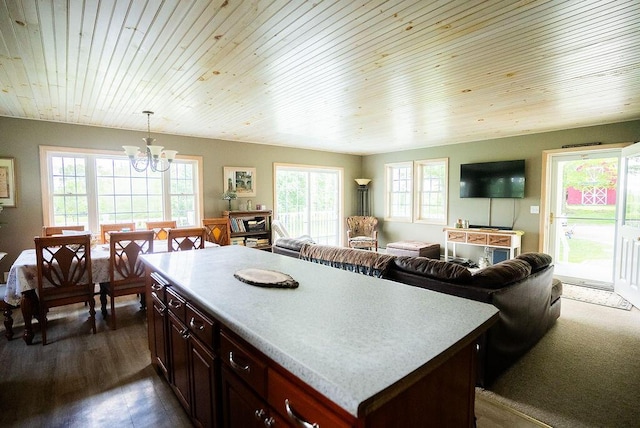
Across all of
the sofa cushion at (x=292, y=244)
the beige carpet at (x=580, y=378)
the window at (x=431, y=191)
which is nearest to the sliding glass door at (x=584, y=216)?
the beige carpet at (x=580, y=378)

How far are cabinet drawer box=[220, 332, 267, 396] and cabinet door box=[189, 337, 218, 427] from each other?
152mm

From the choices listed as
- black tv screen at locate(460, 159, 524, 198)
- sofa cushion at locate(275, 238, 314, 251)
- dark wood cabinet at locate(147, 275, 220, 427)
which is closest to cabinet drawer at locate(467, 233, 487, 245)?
black tv screen at locate(460, 159, 524, 198)

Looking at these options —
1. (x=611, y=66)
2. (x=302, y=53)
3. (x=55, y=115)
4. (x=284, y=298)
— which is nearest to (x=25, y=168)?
(x=55, y=115)

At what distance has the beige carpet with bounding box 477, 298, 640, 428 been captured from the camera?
207 centimetres

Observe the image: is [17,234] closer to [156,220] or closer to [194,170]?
[156,220]

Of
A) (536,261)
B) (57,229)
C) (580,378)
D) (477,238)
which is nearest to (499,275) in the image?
(536,261)

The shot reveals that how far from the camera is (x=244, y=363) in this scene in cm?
123

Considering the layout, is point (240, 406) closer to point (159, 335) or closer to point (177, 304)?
point (177, 304)

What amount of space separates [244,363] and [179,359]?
3.03 ft

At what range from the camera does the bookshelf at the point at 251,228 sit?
5.77 m

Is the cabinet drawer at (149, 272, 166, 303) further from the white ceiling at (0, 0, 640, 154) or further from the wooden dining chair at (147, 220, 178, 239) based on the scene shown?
the wooden dining chair at (147, 220, 178, 239)

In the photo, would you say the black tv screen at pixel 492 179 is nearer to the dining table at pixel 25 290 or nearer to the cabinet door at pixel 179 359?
the cabinet door at pixel 179 359

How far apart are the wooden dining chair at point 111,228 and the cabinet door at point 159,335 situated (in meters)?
2.59

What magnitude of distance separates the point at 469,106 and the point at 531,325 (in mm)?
2414
